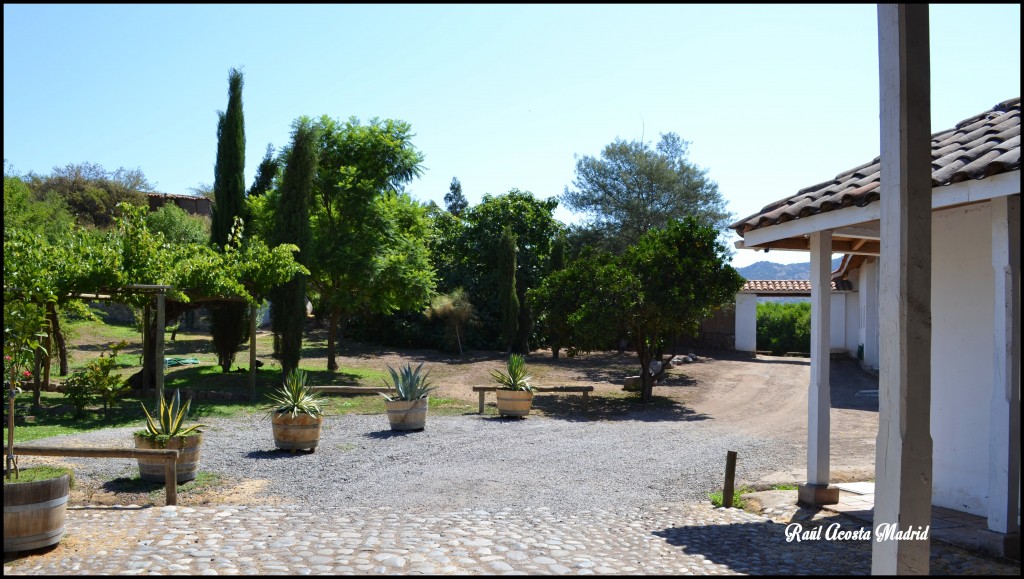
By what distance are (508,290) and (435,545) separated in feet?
73.9

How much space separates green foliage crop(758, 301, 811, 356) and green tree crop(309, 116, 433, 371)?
16.8 m

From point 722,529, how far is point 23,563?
17.3ft

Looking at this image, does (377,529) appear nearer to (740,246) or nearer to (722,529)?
(722,529)

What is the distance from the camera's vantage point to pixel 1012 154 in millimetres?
4891

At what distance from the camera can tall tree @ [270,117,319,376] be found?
18.4 m

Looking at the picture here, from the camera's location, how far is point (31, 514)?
16.5 ft

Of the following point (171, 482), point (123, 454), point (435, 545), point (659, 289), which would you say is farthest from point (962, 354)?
point (659, 289)

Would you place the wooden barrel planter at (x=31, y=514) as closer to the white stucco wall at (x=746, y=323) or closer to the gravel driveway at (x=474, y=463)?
the gravel driveway at (x=474, y=463)

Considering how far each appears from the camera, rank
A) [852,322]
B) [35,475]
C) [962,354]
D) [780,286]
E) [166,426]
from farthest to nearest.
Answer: [780,286], [852,322], [166,426], [962,354], [35,475]

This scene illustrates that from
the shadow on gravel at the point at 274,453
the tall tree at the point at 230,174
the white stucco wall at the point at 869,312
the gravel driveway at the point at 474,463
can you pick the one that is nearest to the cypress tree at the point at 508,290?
the tall tree at the point at 230,174

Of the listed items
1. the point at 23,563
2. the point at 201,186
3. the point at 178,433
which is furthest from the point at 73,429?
the point at 201,186

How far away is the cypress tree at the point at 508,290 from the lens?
91.7ft

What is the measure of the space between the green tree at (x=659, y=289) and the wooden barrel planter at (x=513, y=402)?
2637mm

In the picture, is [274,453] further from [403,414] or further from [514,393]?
[514,393]
